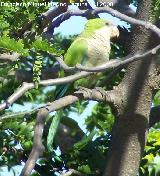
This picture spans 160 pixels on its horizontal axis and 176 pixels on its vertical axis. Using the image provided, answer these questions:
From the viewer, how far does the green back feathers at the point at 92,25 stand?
159cm

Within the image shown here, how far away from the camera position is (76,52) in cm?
155

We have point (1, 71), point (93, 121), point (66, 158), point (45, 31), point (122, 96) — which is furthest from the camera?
point (93, 121)

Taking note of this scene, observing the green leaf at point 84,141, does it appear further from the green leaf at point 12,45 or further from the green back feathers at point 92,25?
the green leaf at point 12,45

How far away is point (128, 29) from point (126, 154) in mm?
385

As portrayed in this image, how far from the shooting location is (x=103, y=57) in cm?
160

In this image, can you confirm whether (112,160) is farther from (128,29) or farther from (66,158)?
(128,29)

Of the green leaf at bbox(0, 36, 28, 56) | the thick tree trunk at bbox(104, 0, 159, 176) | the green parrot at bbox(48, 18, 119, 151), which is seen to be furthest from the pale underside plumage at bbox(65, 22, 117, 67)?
Result: the green leaf at bbox(0, 36, 28, 56)

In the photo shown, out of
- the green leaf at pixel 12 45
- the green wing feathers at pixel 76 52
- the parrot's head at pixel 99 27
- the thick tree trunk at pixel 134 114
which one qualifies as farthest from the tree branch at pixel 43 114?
the parrot's head at pixel 99 27

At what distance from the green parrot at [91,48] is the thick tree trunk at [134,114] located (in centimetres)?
30

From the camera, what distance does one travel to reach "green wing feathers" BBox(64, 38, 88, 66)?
145 cm

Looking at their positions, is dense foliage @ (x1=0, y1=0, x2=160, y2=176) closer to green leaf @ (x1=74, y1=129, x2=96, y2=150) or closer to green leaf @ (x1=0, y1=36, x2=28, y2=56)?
green leaf @ (x1=74, y1=129, x2=96, y2=150)

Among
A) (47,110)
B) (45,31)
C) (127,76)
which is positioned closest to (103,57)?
(127,76)

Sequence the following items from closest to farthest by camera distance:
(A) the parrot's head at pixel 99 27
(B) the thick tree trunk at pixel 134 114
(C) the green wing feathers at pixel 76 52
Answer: (B) the thick tree trunk at pixel 134 114
(C) the green wing feathers at pixel 76 52
(A) the parrot's head at pixel 99 27

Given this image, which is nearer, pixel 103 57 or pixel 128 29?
pixel 128 29
